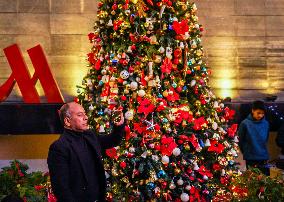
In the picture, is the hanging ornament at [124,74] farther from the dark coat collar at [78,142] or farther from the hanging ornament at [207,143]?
the dark coat collar at [78,142]

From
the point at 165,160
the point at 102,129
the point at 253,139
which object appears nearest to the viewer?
the point at 165,160

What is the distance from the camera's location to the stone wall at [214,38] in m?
11.6

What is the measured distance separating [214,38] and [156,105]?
18.1 feet

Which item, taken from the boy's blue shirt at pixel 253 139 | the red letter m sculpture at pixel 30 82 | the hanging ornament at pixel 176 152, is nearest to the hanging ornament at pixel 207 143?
the hanging ornament at pixel 176 152

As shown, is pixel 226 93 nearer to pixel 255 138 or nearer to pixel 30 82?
pixel 255 138

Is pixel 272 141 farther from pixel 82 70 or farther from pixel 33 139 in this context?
pixel 33 139

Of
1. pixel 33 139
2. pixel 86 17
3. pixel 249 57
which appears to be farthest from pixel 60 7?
pixel 249 57

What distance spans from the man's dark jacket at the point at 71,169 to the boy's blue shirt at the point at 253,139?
4.75m

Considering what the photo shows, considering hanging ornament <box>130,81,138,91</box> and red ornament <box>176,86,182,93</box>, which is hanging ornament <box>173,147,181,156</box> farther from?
hanging ornament <box>130,81,138,91</box>

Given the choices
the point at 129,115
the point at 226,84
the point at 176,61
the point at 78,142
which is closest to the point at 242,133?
the point at 176,61

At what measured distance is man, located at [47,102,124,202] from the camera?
433 centimetres

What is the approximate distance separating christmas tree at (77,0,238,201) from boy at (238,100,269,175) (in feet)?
6.34

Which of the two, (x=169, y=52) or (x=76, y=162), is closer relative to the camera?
(x=76, y=162)

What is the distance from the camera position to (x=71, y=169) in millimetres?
4434
